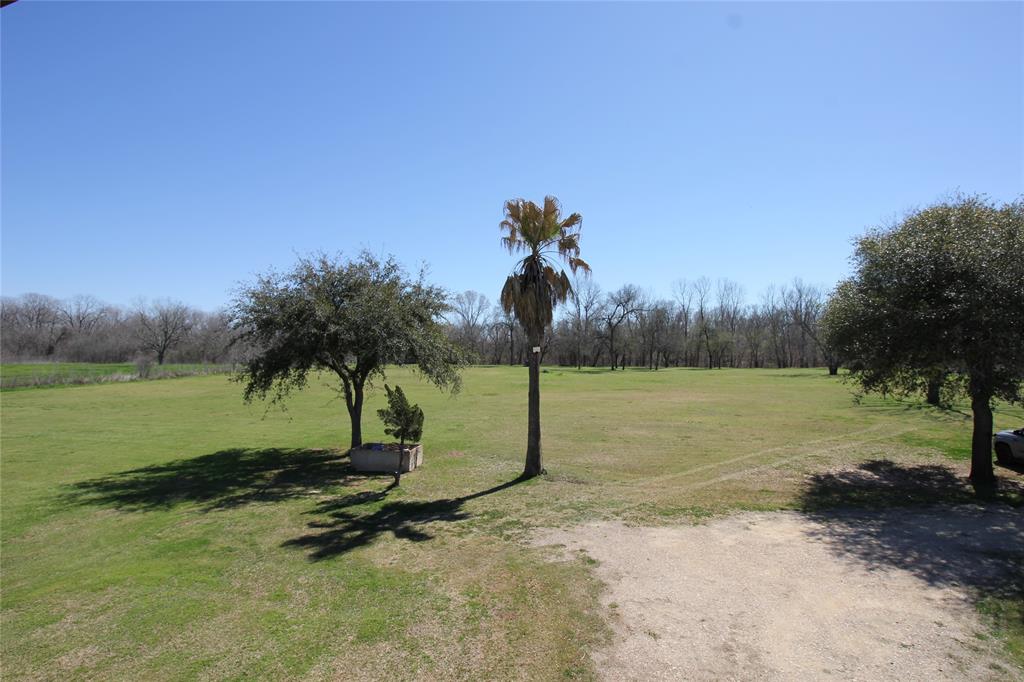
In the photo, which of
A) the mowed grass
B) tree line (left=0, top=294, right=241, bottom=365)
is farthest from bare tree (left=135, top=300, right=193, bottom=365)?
the mowed grass

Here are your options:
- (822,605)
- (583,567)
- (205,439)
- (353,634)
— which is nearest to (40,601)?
(353,634)

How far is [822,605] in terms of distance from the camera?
23.9ft

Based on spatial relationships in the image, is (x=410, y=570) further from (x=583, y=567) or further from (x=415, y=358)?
(x=415, y=358)

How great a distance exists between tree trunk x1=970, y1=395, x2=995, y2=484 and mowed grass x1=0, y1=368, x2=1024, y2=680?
3.16 m

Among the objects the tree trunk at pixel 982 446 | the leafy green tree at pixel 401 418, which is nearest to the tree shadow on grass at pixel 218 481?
the leafy green tree at pixel 401 418

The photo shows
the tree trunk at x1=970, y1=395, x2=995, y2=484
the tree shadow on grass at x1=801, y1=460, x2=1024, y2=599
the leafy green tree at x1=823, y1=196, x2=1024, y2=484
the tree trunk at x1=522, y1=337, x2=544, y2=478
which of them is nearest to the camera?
the tree shadow on grass at x1=801, y1=460, x2=1024, y2=599

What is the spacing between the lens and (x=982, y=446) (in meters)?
14.9

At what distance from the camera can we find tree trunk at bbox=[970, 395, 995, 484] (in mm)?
14680

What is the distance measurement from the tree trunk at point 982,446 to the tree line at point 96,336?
101 metres

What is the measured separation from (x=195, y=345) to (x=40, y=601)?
118 m

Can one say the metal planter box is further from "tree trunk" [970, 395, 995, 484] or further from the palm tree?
"tree trunk" [970, 395, 995, 484]

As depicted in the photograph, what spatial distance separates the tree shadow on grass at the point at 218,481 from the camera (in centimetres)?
1392

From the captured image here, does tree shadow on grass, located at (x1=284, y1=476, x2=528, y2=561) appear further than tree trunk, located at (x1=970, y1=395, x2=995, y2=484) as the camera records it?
No

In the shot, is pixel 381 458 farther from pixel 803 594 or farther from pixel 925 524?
pixel 925 524
